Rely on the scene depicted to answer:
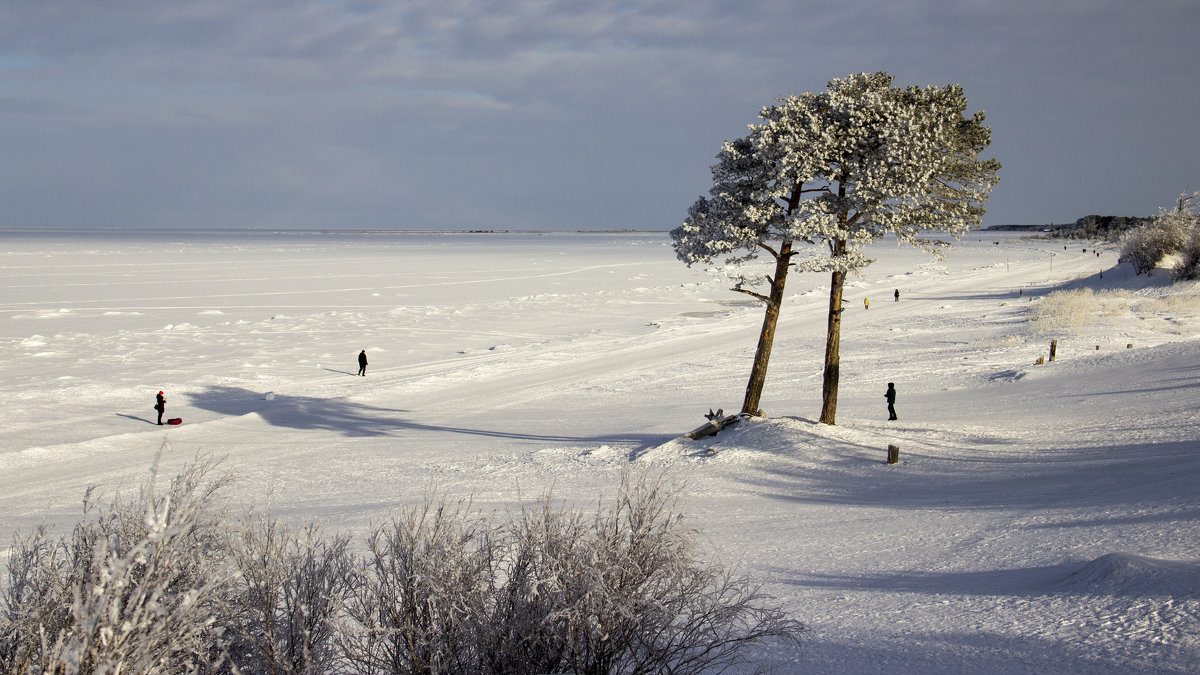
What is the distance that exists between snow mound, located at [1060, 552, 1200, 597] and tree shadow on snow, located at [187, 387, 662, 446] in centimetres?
1194

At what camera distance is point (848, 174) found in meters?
16.2

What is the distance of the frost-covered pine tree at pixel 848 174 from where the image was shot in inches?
592

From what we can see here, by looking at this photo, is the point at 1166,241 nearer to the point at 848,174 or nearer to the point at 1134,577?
the point at 848,174

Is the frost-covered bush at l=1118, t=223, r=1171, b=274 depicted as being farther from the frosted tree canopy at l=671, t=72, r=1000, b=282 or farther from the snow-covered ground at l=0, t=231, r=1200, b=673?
the frosted tree canopy at l=671, t=72, r=1000, b=282

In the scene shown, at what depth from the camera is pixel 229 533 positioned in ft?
19.5

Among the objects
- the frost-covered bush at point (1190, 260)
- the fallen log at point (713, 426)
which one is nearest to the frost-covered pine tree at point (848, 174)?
the fallen log at point (713, 426)

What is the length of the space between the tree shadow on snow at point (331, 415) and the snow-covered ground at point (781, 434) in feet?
0.45

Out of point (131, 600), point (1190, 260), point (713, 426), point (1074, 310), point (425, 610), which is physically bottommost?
point (713, 426)

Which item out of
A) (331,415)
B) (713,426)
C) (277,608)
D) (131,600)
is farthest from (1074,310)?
(131,600)

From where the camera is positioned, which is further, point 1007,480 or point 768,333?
point 768,333

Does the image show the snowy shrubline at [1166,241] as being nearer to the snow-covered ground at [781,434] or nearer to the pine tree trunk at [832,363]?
the snow-covered ground at [781,434]

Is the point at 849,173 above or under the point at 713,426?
above

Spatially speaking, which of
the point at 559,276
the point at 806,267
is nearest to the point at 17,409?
the point at 806,267

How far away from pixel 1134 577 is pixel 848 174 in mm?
10818
